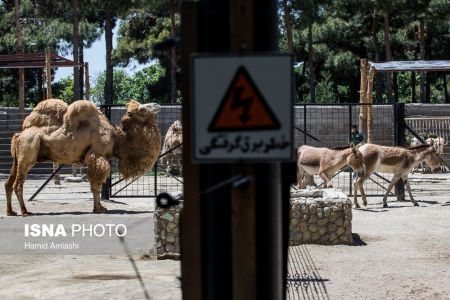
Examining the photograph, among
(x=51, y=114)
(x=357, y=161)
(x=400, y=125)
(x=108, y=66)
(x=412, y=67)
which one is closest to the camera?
(x=51, y=114)

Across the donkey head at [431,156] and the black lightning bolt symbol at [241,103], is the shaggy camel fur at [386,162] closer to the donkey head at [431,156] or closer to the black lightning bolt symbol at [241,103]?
the donkey head at [431,156]

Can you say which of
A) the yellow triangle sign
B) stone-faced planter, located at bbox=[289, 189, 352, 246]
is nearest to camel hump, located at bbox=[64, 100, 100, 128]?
stone-faced planter, located at bbox=[289, 189, 352, 246]

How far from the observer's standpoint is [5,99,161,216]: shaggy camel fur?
17.1m

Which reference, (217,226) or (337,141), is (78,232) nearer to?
(217,226)

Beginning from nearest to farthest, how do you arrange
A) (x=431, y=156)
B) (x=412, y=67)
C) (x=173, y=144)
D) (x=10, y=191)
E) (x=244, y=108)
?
(x=244, y=108)
(x=10, y=191)
(x=431, y=156)
(x=173, y=144)
(x=412, y=67)

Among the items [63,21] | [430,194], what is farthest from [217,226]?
[63,21]

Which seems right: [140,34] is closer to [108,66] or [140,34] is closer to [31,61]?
[108,66]

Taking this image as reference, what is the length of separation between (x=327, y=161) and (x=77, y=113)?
211 inches

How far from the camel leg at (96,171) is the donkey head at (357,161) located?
504 centimetres

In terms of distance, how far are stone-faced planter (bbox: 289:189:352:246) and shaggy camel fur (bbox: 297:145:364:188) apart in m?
5.67

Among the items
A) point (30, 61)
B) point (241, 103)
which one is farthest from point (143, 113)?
point (241, 103)

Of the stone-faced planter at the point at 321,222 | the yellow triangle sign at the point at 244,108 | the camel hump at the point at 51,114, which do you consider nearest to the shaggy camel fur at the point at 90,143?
the camel hump at the point at 51,114

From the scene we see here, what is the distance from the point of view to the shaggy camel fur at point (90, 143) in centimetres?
1708

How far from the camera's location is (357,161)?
18391 mm
